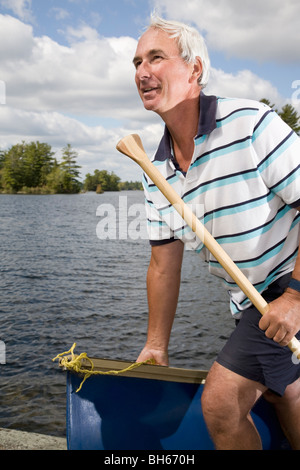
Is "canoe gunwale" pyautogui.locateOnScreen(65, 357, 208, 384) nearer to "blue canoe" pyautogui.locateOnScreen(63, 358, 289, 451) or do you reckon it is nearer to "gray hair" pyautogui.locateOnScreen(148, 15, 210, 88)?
"blue canoe" pyautogui.locateOnScreen(63, 358, 289, 451)

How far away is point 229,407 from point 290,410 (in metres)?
0.54

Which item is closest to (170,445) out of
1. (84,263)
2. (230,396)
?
(230,396)

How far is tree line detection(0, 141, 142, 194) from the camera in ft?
368

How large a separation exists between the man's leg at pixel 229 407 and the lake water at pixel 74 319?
12.4 ft

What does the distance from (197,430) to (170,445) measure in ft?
0.65

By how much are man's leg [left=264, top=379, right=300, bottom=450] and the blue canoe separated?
133mm

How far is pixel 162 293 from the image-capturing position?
313 cm

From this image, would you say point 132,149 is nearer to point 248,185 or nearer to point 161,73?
point 161,73

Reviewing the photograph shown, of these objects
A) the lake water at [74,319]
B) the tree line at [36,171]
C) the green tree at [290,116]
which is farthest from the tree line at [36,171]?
the lake water at [74,319]

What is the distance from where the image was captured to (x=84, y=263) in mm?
19750

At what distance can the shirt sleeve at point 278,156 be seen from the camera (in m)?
2.32

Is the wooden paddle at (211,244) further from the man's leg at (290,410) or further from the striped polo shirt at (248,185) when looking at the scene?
the man's leg at (290,410)

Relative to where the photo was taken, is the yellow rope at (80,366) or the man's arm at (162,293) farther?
the man's arm at (162,293)
